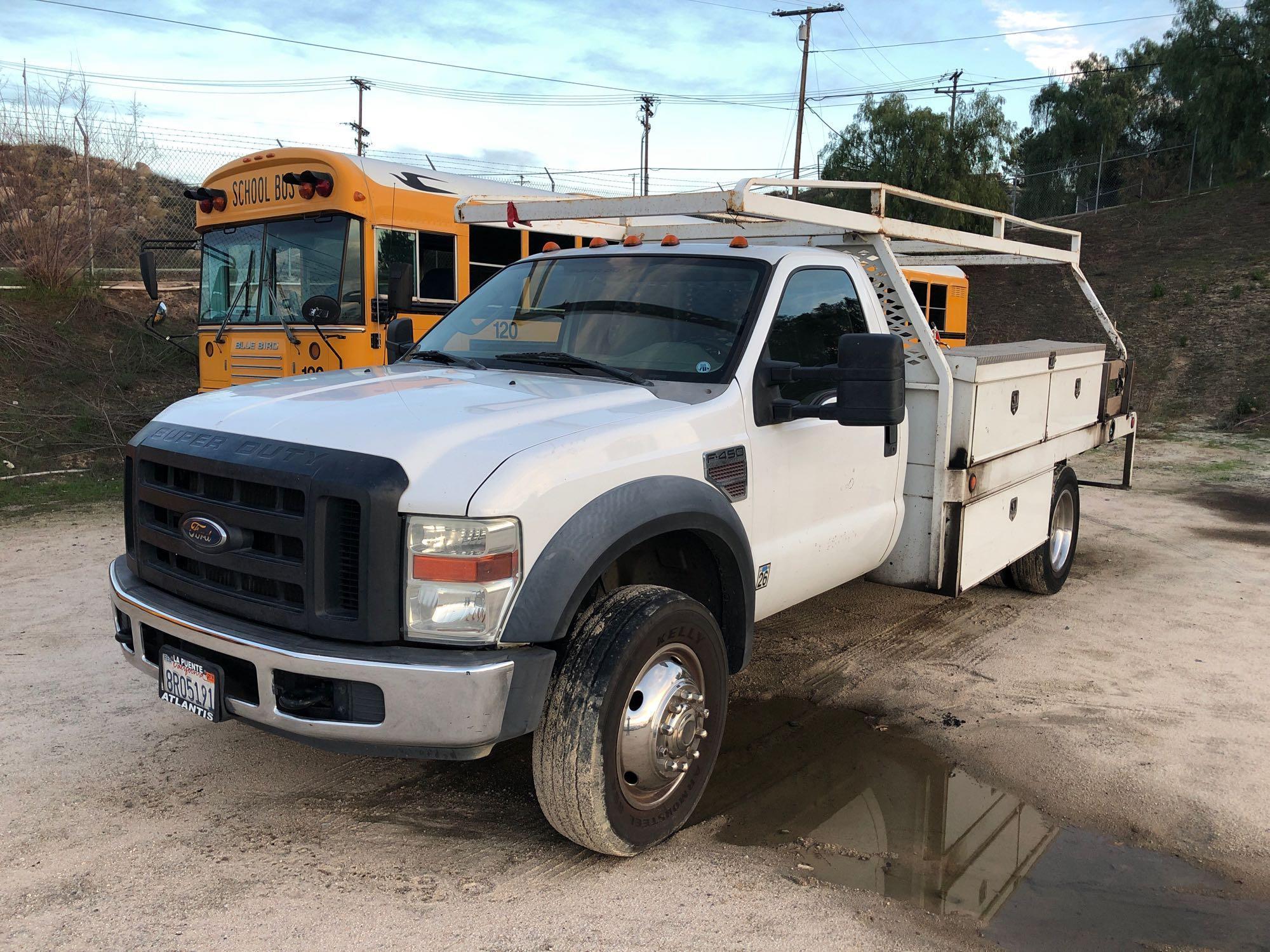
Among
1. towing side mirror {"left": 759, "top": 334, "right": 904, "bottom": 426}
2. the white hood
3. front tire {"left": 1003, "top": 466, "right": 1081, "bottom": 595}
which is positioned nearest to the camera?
the white hood

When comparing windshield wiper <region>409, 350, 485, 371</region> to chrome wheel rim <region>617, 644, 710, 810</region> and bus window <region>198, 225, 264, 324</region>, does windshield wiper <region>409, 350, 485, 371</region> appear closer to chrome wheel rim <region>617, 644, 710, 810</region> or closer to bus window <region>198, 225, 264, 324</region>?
chrome wheel rim <region>617, 644, 710, 810</region>

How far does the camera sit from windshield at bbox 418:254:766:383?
4.09 m

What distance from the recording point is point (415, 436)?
120 inches

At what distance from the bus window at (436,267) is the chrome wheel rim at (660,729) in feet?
21.5

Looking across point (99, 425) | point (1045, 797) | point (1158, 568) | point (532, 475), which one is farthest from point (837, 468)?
point (99, 425)

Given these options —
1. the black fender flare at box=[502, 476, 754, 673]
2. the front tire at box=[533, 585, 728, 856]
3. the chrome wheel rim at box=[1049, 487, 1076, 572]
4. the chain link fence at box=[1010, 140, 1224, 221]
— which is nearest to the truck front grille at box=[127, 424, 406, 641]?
the black fender flare at box=[502, 476, 754, 673]

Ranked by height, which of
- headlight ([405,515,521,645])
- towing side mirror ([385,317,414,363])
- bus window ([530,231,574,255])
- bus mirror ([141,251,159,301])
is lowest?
headlight ([405,515,521,645])

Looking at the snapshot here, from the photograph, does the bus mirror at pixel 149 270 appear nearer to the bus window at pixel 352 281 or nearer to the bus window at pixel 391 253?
the bus window at pixel 352 281

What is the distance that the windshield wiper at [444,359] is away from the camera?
432 cm

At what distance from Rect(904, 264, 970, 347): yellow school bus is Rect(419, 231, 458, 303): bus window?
9.14 metres

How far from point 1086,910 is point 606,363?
8.34ft

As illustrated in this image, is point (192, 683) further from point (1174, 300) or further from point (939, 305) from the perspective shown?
point (1174, 300)

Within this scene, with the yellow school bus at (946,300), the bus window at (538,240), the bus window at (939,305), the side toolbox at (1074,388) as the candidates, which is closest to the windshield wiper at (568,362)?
the side toolbox at (1074,388)

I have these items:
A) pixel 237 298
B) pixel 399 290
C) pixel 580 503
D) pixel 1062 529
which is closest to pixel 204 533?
pixel 580 503
